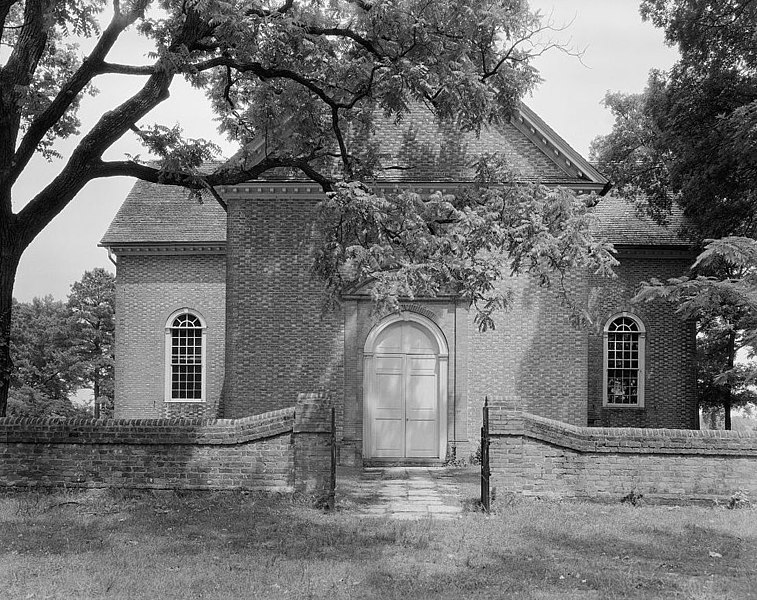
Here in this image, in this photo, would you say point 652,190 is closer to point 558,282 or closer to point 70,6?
point 558,282

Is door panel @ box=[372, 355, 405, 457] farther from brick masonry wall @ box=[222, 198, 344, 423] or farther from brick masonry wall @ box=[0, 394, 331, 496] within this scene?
brick masonry wall @ box=[0, 394, 331, 496]

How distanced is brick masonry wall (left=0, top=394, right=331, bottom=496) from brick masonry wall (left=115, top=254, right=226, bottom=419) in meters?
13.5

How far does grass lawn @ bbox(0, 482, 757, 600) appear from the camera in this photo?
7918 millimetres

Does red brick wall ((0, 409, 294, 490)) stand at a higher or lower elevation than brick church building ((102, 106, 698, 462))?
lower

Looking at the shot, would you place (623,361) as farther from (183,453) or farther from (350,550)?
(350,550)

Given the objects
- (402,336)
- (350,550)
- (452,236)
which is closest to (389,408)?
(402,336)

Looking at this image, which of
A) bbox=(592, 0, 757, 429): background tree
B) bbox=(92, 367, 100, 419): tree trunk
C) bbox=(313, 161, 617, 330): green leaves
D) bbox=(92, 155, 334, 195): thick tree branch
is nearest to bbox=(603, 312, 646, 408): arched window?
bbox=(592, 0, 757, 429): background tree

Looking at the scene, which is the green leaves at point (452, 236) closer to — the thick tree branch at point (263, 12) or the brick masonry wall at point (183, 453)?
the brick masonry wall at point (183, 453)

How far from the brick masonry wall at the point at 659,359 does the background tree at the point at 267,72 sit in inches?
433

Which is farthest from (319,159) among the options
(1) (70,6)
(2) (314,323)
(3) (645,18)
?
→ (3) (645,18)

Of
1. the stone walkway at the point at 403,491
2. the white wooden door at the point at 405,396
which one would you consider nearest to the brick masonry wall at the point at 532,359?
the white wooden door at the point at 405,396

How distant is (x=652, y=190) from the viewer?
2408 cm

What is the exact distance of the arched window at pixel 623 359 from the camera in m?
25.1

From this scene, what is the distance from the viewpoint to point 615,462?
40.8 ft
